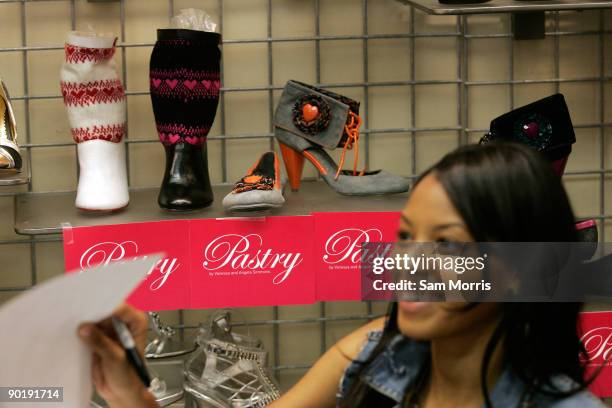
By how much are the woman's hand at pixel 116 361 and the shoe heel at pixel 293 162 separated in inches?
36.9

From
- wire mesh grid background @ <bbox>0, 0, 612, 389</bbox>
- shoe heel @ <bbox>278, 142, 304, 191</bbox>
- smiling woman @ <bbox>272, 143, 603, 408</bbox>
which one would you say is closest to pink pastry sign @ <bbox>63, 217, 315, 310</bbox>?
shoe heel @ <bbox>278, 142, 304, 191</bbox>

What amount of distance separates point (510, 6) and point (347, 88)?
1.57ft

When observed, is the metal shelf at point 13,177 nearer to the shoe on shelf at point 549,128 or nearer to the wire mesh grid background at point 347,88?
the wire mesh grid background at point 347,88

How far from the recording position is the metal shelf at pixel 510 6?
4.95 feet

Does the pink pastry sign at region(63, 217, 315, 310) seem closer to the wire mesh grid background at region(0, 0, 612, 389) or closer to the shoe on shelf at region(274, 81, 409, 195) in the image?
the shoe on shelf at region(274, 81, 409, 195)

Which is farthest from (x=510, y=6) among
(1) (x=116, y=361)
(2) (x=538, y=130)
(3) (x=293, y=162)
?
(1) (x=116, y=361)

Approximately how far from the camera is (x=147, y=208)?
1.71m

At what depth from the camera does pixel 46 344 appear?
670mm

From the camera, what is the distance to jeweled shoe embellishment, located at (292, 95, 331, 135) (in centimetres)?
175

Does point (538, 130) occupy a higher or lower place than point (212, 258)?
higher

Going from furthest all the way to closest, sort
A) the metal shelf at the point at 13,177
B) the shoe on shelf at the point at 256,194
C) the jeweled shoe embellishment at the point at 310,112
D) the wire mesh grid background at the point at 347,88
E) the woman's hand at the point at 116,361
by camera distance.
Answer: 1. the wire mesh grid background at the point at 347,88
2. the jeweled shoe embellishment at the point at 310,112
3. the shoe on shelf at the point at 256,194
4. the metal shelf at the point at 13,177
5. the woman's hand at the point at 116,361

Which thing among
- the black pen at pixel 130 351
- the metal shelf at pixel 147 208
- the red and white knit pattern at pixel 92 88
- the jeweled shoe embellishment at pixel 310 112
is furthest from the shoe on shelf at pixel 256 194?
the black pen at pixel 130 351

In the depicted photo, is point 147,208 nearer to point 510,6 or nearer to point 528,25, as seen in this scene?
point 510,6

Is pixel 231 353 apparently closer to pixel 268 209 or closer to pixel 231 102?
pixel 268 209
